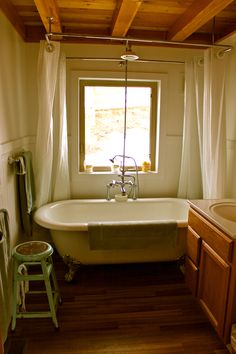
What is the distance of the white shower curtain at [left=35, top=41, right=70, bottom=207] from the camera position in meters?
2.62

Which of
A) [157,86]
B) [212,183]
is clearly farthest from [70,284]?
[157,86]

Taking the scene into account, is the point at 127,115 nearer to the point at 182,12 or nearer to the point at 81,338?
the point at 182,12

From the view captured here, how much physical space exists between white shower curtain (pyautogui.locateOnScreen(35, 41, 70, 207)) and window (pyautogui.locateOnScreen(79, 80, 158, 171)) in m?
0.30

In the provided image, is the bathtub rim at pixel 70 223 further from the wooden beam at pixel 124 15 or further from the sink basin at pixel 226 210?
the wooden beam at pixel 124 15

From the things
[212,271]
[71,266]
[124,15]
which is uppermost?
[124,15]

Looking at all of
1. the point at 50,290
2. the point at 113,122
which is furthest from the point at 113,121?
the point at 50,290

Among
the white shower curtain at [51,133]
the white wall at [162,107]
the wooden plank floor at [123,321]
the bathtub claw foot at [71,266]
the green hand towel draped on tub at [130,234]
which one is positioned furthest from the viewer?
the white wall at [162,107]

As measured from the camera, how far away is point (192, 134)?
3.11m

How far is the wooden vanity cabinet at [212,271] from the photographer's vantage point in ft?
5.51

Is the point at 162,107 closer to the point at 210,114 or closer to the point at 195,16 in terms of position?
the point at 210,114

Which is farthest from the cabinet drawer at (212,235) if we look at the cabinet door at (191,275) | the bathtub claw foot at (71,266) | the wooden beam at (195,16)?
the wooden beam at (195,16)

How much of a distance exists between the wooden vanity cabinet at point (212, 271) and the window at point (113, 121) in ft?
4.29

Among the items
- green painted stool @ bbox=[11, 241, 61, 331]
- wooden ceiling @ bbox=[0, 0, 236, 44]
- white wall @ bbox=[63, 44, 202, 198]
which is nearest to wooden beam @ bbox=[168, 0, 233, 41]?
wooden ceiling @ bbox=[0, 0, 236, 44]

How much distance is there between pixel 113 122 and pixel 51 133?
785 millimetres
